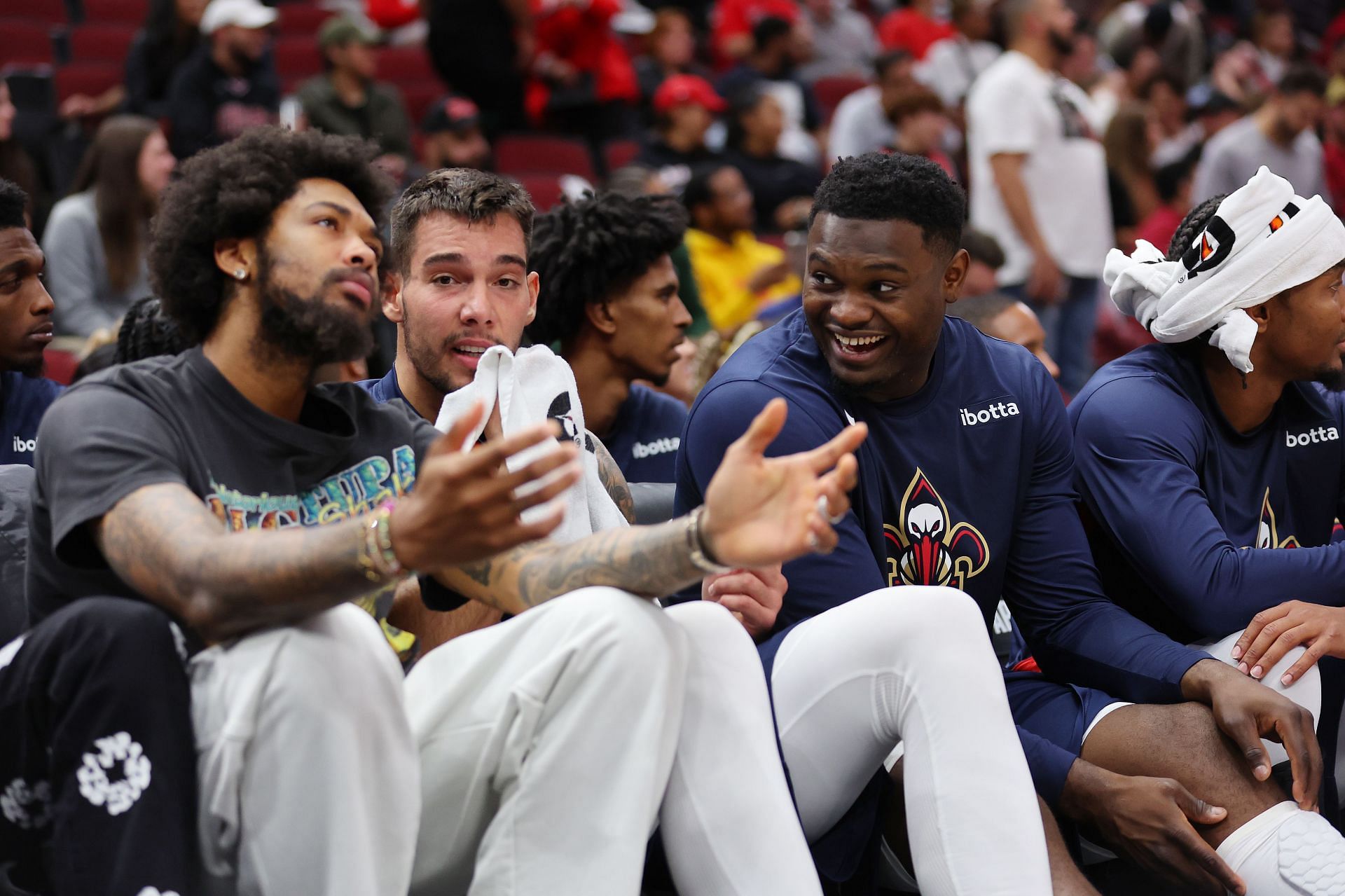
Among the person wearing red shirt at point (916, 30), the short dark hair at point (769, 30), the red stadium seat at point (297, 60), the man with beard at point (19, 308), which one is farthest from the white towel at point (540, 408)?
the person wearing red shirt at point (916, 30)

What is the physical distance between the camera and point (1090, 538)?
327 centimetres

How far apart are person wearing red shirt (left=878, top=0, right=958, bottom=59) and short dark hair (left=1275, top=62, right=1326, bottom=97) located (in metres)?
2.76

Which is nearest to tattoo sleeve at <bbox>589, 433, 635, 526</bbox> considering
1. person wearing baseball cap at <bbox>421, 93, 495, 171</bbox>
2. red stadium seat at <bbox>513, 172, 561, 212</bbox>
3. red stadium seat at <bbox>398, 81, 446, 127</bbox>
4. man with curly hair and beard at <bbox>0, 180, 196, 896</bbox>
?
man with curly hair and beard at <bbox>0, 180, 196, 896</bbox>

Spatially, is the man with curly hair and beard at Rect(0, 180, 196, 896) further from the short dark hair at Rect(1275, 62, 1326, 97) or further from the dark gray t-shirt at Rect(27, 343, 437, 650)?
the short dark hair at Rect(1275, 62, 1326, 97)

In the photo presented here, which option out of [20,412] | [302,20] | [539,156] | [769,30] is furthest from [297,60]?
[20,412]

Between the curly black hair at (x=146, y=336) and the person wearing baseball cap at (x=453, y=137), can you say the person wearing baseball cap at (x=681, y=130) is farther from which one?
the curly black hair at (x=146, y=336)

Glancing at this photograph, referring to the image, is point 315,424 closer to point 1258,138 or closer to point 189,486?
point 189,486

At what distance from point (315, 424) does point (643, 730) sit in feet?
2.41

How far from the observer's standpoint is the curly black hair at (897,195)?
2.93 m

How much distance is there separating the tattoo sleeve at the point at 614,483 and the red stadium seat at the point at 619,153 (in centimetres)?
554

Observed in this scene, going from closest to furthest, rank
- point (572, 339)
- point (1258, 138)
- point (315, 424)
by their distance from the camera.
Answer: point (315, 424) < point (572, 339) < point (1258, 138)

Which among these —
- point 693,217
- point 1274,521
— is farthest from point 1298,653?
point 693,217

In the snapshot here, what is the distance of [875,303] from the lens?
9.51 ft

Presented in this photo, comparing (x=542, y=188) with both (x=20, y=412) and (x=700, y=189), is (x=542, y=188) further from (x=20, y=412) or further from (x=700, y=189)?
(x=20, y=412)
